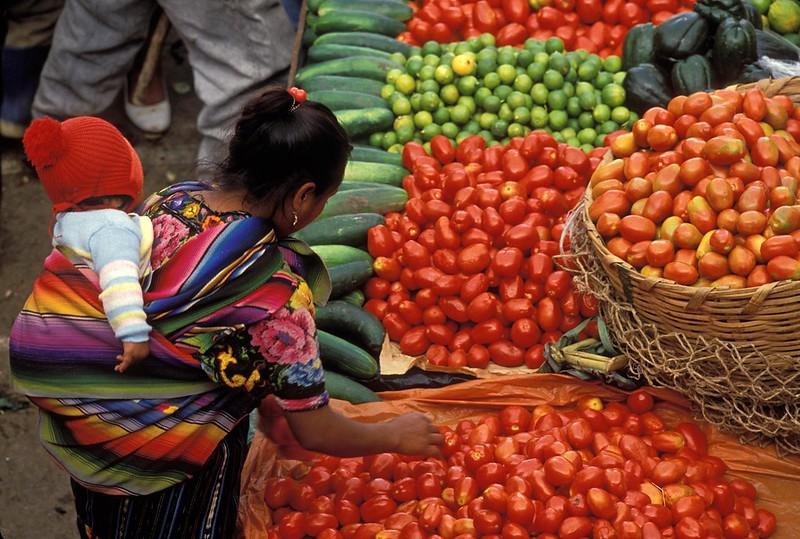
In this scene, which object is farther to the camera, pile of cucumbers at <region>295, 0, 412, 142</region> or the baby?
pile of cucumbers at <region>295, 0, 412, 142</region>

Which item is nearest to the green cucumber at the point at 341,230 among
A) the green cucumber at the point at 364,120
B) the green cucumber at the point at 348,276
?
the green cucumber at the point at 348,276

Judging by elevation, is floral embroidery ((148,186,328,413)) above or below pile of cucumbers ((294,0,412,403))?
above

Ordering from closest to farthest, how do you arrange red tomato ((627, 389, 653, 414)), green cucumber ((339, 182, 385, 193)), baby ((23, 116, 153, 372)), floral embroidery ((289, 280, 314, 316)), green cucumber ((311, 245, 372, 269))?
baby ((23, 116, 153, 372)), floral embroidery ((289, 280, 314, 316)), red tomato ((627, 389, 653, 414)), green cucumber ((311, 245, 372, 269)), green cucumber ((339, 182, 385, 193))

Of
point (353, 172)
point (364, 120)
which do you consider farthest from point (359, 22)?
point (353, 172)

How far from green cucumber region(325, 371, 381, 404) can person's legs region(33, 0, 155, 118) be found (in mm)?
3195

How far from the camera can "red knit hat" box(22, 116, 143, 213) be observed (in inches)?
79.0

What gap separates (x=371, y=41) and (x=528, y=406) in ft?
7.99

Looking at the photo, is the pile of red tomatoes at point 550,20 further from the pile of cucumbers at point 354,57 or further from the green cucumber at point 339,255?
the green cucumber at point 339,255

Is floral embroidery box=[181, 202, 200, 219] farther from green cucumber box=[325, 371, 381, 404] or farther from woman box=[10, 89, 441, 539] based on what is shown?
green cucumber box=[325, 371, 381, 404]

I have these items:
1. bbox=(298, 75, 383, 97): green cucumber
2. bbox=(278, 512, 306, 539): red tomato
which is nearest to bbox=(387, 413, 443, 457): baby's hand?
bbox=(278, 512, 306, 539): red tomato

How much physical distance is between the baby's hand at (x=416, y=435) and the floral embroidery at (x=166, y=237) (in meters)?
0.79

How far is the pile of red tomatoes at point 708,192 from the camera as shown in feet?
8.79

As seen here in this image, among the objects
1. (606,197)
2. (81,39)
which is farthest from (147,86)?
(606,197)

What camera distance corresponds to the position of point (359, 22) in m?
4.90
